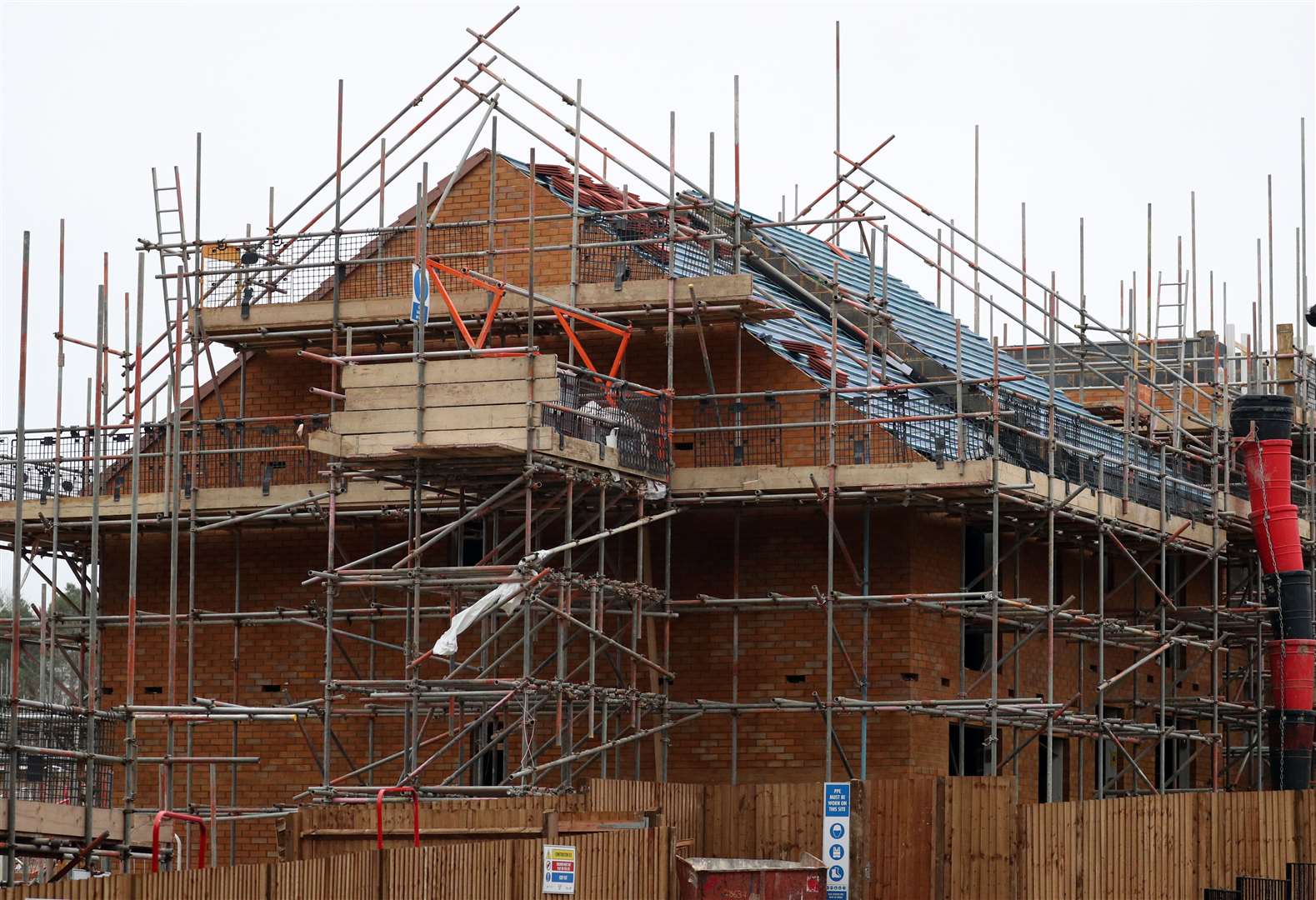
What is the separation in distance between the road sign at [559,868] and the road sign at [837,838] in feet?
11.6

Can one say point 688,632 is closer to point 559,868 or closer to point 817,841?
point 817,841

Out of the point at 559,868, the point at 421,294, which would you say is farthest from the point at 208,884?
the point at 421,294

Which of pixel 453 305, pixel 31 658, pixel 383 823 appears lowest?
pixel 383 823

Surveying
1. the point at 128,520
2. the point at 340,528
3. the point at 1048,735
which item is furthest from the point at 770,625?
the point at 128,520

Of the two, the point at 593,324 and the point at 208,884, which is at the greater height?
the point at 593,324

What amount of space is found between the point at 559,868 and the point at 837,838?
3.78 meters

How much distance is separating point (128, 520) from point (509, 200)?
19.9 feet

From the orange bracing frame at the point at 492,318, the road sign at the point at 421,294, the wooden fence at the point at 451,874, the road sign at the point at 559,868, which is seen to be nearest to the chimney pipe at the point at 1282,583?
the orange bracing frame at the point at 492,318

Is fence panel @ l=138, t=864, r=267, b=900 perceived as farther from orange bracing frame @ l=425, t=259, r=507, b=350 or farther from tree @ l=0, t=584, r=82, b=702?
orange bracing frame @ l=425, t=259, r=507, b=350

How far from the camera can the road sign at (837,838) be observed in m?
25.2

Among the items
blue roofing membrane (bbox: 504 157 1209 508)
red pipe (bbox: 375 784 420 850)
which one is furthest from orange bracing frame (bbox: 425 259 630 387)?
red pipe (bbox: 375 784 420 850)

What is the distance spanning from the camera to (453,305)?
29547mm

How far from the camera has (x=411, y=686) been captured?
84.5ft

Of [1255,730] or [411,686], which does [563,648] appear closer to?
[411,686]
